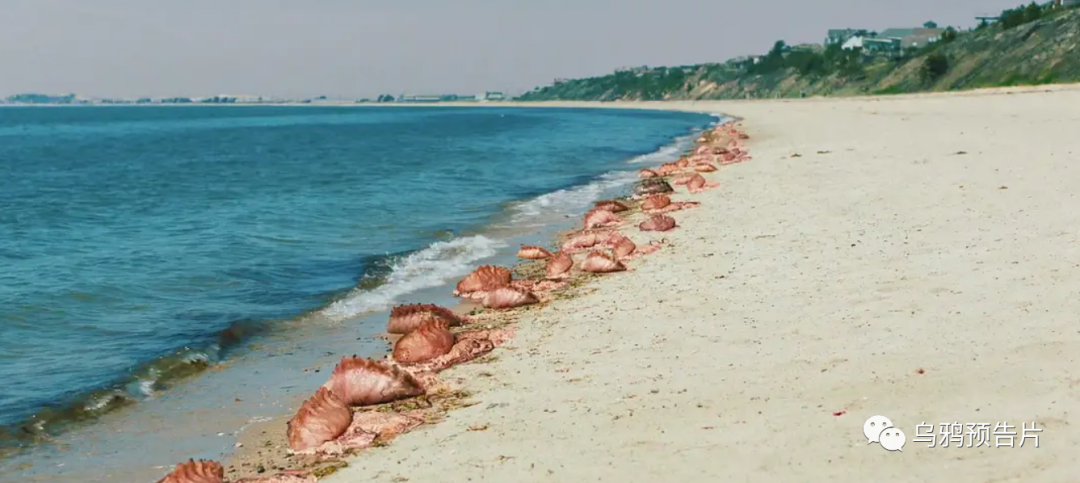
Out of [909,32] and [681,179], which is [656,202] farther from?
[909,32]

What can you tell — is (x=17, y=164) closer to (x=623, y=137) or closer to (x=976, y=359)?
(x=623, y=137)

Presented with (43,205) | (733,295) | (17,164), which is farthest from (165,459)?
(17,164)

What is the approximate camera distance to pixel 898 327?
835 centimetres

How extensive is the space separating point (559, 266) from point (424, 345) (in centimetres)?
450

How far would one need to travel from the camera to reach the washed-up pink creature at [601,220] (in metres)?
19.4

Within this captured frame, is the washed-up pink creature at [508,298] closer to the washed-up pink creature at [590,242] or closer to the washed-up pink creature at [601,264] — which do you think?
the washed-up pink creature at [601,264]

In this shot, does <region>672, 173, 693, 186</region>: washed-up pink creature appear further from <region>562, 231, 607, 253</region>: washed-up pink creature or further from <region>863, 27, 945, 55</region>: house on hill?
<region>863, 27, 945, 55</region>: house on hill

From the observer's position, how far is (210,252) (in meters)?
19.1

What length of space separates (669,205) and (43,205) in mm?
22283

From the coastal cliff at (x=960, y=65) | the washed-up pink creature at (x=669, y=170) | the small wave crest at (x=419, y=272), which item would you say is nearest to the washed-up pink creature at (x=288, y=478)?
the small wave crest at (x=419, y=272)

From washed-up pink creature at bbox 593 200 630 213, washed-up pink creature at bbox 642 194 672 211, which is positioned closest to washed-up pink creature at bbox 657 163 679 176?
washed-up pink creature at bbox 593 200 630 213

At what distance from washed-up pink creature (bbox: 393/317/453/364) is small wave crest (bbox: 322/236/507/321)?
3.11 metres

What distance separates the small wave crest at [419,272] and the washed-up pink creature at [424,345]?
3.11 m

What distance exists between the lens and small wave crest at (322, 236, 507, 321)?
13.7 meters
